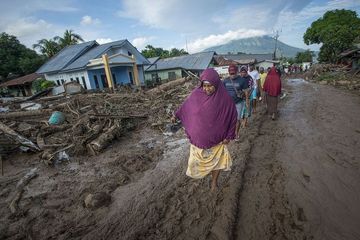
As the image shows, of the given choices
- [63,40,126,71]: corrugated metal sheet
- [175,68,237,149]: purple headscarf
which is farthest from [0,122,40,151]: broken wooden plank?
[63,40,126,71]: corrugated metal sheet

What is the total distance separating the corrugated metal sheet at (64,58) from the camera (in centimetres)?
2064

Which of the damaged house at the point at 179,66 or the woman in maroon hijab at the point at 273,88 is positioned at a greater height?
the damaged house at the point at 179,66

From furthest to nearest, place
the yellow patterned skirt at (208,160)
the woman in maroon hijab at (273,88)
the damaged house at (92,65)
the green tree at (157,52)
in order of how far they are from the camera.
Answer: the green tree at (157,52) → the damaged house at (92,65) → the woman in maroon hijab at (273,88) → the yellow patterned skirt at (208,160)

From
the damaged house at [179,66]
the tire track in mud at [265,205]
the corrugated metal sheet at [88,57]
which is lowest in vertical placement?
the tire track in mud at [265,205]

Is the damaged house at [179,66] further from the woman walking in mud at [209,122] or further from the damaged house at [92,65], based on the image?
the woman walking in mud at [209,122]

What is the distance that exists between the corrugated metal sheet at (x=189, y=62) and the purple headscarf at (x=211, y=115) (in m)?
25.1

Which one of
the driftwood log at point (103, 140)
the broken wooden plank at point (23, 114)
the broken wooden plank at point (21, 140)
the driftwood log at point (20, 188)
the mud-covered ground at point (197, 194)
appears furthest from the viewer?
the broken wooden plank at point (23, 114)

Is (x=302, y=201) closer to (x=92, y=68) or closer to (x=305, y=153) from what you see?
(x=305, y=153)

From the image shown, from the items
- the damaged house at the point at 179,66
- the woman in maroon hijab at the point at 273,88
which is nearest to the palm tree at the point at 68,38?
the damaged house at the point at 179,66

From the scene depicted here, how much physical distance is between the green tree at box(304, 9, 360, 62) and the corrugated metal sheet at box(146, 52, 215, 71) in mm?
17693

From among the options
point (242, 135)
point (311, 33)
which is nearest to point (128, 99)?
point (242, 135)

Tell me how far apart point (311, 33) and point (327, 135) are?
137 feet

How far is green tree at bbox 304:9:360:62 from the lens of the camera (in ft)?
96.4

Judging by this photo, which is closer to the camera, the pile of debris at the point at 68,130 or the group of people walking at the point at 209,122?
the group of people walking at the point at 209,122
